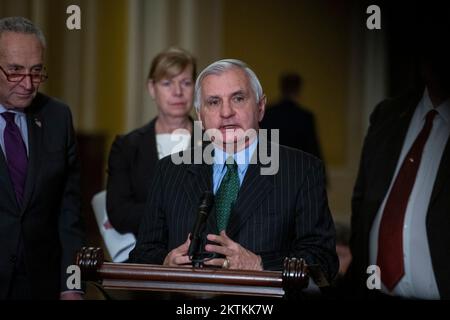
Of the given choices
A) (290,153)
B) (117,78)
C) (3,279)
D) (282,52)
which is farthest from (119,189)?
(282,52)

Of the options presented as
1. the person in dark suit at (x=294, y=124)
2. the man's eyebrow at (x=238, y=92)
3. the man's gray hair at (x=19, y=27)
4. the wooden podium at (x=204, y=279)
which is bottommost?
the person in dark suit at (x=294, y=124)

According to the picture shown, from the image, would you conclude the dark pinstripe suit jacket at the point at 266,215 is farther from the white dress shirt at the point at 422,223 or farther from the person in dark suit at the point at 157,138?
the person in dark suit at the point at 157,138

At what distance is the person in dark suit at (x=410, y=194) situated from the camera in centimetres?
305

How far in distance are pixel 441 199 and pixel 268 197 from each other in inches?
31.4

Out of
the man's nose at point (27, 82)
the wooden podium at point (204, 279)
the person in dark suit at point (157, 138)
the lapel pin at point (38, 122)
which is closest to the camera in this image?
the wooden podium at point (204, 279)

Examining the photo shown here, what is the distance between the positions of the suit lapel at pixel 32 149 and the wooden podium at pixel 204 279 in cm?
68

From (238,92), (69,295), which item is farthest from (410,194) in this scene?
(69,295)

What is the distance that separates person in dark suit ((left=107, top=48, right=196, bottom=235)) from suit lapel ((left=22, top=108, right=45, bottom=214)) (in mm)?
546

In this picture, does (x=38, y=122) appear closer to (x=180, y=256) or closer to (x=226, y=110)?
(x=226, y=110)

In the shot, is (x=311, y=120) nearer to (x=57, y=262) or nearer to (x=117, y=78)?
(x=117, y=78)

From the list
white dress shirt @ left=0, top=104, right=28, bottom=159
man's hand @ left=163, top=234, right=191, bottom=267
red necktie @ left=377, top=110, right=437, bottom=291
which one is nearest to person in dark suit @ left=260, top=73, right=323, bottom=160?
red necktie @ left=377, top=110, right=437, bottom=291

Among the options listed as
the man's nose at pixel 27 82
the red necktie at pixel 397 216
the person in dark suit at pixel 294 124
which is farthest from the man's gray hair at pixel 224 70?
the person in dark suit at pixel 294 124

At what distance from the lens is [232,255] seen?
2357mm

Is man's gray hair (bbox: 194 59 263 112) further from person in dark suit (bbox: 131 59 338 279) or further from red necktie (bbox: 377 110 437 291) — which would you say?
red necktie (bbox: 377 110 437 291)
